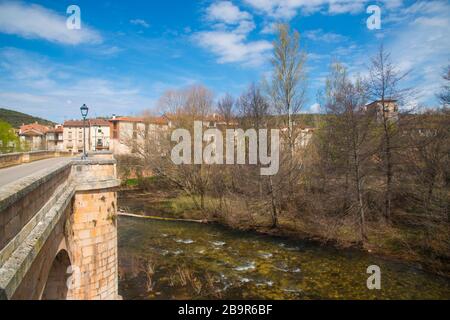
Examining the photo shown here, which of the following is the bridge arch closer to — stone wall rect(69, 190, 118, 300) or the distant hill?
stone wall rect(69, 190, 118, 300)

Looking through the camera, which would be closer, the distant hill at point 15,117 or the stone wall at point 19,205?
the stone wall at point 19,205

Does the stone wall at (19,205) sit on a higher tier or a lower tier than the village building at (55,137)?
lower

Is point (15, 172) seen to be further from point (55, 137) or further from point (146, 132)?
point (55, 137)

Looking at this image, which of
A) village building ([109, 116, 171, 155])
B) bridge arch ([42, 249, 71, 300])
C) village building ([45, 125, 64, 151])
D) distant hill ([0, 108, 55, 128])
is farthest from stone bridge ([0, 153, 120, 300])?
distant hill ([0, 108, 55, 128])

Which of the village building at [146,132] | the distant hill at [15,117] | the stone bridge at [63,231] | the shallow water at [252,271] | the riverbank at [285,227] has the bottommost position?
the shallow water at [252,271]

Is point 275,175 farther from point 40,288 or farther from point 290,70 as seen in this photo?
point 40,288

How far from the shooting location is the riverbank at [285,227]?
586 inches

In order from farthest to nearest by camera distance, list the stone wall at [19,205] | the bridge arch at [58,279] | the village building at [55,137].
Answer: the village building at [55,137] → the bridge arch at [58,279] → the stone wall at [19,205]

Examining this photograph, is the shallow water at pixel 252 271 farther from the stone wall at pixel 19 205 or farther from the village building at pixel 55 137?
the village building at pixel 55 137

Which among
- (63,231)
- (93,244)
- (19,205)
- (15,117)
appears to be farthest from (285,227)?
(15,117)

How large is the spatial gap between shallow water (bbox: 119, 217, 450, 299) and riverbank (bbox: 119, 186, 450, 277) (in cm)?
87

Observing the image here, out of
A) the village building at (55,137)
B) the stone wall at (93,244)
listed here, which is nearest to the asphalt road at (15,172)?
the stone wall at (93,244)

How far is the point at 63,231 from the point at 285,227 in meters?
15.7
